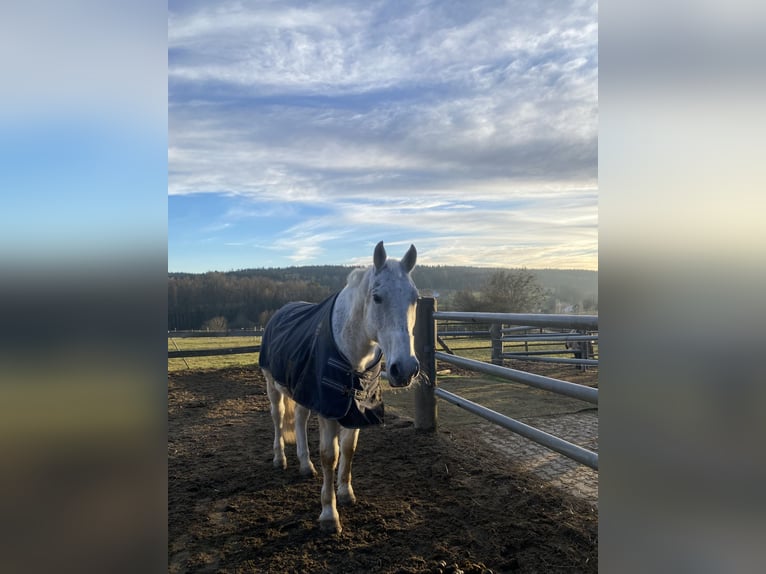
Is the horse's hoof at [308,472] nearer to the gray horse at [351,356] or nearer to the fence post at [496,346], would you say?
the gray horse at [351,356]

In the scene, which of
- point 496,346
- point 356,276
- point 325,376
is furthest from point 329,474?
point 496,346

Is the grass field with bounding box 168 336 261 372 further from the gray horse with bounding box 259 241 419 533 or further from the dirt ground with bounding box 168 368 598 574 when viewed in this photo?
the gray horse with bounding box 259 241 419 533

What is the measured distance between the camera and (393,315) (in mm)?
2287

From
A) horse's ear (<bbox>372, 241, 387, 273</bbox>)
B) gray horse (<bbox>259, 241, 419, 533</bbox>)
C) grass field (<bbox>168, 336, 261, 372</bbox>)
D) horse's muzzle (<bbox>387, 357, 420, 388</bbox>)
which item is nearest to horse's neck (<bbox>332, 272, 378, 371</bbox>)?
gray horse (<bbox>259, 241, 419, 533</bbox>)

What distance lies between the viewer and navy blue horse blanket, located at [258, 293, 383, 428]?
2549 mm

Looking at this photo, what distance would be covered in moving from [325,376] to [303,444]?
3.77 feet

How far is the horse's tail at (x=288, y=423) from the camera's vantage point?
12.5 feet

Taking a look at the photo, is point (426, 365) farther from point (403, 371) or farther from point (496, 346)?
point (496, 346)

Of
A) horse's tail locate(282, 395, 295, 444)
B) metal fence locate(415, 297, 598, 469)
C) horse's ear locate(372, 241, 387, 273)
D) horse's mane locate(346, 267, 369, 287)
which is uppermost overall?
horse's ear locate(372, 241, 387, 273)

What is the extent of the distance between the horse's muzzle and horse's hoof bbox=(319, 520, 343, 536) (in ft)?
3.24
